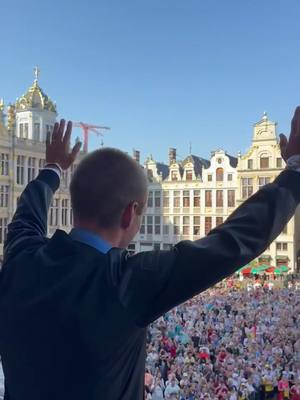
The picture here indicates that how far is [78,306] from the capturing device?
1316mm

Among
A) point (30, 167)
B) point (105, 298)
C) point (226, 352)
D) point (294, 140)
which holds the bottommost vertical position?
point (226, 352)

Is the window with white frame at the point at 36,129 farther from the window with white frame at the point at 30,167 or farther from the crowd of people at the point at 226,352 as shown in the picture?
the crowd of people at the point at 226,352

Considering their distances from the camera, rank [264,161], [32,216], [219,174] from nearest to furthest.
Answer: [32,216] → [264,161] → [219,174]

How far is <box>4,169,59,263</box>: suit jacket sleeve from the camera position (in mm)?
1618

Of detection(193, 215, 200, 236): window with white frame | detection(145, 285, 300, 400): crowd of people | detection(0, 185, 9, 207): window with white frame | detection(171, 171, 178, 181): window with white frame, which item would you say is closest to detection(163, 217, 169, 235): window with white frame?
detection(193, 215, 200, 236): window with white frame

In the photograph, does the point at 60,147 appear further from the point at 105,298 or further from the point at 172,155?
the point at 172,155

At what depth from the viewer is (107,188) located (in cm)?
146

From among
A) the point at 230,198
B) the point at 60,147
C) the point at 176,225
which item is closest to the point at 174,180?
the point at 176,225

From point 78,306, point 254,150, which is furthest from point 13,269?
point 254,150

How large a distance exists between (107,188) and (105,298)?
306mm

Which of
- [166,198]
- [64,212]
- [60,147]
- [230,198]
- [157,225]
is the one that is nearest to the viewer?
[60,147]

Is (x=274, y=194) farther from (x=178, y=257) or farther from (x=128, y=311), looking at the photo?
(x=128, y=311)

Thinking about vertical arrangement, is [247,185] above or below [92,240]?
above

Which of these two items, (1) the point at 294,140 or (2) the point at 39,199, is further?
(2) the point at 39,199
